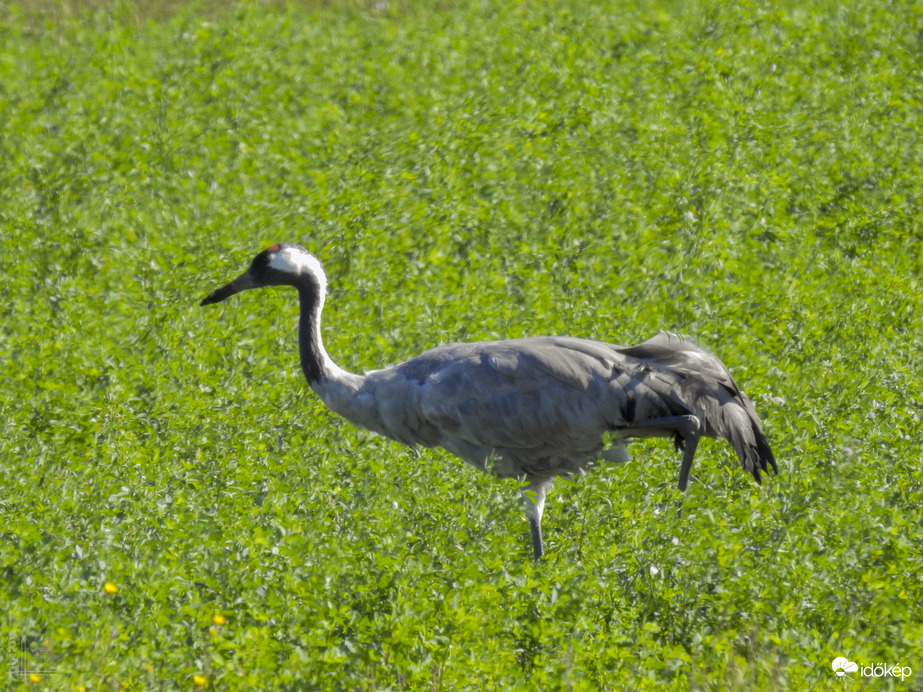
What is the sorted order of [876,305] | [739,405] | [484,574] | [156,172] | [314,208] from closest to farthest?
[484,574] < [739,405] < [876,305] < [314,208] < [156,172]

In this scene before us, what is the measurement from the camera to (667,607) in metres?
5.26

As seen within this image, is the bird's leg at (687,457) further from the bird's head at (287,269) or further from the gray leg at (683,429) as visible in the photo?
the bird's head at (287,269)

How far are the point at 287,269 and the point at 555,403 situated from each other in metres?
1.67

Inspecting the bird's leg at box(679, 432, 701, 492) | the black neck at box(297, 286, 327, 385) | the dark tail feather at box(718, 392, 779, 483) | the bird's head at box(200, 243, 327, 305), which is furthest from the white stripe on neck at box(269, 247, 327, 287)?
the dark tail feather at box(718, 392, 779, 483)

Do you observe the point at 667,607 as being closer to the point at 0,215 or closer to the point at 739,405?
the point at 739,405

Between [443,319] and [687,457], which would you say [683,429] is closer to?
[687,457]

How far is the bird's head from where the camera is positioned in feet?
21.9

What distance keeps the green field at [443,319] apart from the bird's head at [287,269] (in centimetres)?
88

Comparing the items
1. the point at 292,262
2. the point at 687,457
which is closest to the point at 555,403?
the point at 687,457

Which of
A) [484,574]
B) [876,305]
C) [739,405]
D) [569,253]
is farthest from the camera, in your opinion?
[569,253]

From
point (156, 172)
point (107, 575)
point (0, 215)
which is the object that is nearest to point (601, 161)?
point (156, 172)

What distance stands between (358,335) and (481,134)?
276 cm

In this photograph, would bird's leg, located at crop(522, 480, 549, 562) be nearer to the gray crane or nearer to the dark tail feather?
the gray crane

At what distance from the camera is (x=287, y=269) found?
668 centimetres
